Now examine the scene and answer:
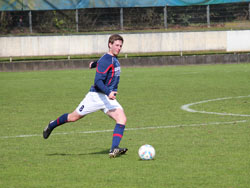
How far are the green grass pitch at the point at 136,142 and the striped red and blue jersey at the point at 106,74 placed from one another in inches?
38.4

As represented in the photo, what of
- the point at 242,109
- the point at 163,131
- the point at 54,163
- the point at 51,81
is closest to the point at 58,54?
the point at 51,81

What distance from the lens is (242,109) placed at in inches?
517

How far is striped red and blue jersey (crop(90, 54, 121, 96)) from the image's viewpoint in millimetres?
8078

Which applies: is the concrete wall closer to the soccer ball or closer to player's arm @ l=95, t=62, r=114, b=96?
player's arm @ l=95, t=62, r=114, b=96

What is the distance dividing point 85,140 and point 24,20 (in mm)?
26112

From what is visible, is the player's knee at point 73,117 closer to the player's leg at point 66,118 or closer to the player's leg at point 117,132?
the player's leg at point 66,118

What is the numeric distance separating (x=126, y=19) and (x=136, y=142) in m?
26.8

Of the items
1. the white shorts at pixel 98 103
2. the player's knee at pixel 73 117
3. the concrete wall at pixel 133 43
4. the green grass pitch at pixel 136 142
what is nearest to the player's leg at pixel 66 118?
the player's knee at pixel 73 117

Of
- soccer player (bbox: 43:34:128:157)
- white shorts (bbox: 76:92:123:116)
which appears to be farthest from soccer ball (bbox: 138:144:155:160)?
white shorts (bbox: 76:92:123:116)

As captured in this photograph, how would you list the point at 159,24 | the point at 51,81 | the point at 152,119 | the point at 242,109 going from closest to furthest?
the point at 152,119 → the point at 242,109 → the point at 51,81 → the point at 159,24

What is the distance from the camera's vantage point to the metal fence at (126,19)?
34812mm

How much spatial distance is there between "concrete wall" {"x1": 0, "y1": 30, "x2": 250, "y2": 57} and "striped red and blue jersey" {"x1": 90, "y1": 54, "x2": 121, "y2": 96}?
24.8m

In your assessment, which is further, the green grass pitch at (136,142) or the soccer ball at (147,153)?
the soccer ball at (147,153)

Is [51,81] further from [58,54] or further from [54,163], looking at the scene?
[54,163]
